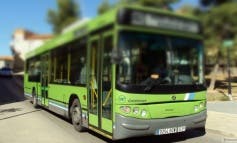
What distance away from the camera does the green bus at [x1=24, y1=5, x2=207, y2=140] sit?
7477mm

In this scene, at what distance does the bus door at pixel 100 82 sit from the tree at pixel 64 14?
14.7ft

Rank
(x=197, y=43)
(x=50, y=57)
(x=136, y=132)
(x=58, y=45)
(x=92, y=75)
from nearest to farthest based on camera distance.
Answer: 1. (x=136, y=132)
2. (x=197, y=43)
3. (x=92, y=75)
4. (x=58, y=45)
5. (x=50, y=57)

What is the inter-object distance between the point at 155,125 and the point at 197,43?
193 cm

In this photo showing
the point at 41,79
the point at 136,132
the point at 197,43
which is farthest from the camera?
the point at 41,79

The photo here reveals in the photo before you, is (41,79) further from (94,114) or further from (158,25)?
(158,25)

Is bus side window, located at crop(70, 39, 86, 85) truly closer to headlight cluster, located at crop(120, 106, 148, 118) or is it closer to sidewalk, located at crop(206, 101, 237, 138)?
headlight cluster, located at crop(120, 106, 148, 118)

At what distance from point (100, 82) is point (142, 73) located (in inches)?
44.8

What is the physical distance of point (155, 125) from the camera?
7.83 meters

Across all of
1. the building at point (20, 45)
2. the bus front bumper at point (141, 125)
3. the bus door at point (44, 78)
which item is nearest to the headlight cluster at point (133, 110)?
the bus front bumper at point (141, 125)

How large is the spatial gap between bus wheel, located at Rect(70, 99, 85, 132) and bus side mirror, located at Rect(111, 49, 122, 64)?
9.75ft

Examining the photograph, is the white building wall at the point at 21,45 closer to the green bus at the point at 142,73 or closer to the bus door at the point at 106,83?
the green bus at the point at 142,73

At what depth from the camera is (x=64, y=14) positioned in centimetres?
1443

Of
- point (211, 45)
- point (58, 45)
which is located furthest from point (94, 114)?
point (211, 45)

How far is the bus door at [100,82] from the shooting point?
7.92 meters
